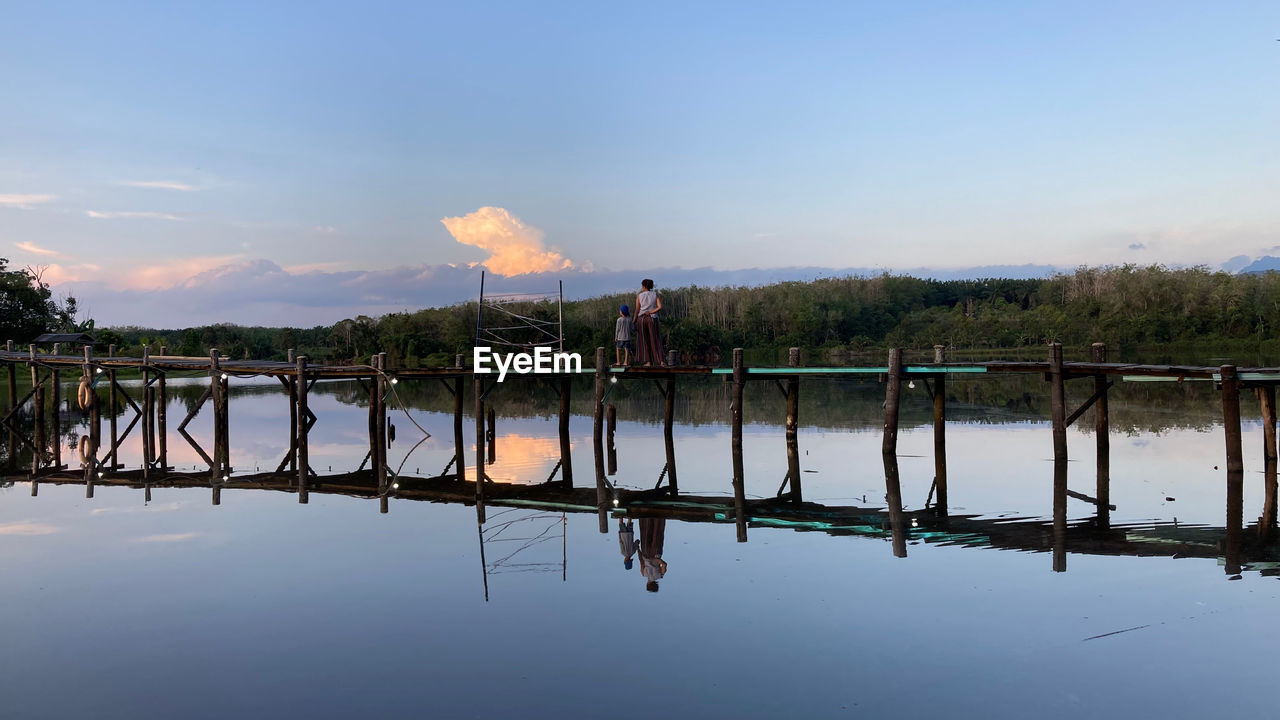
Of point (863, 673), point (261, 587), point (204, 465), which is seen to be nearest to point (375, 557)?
point (261, 587)

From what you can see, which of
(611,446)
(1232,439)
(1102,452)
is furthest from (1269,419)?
(611,446)

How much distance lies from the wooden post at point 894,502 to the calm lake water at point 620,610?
19 cm

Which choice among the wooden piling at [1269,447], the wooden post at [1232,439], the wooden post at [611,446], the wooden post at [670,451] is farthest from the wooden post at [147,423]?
the wooden piling at [1269,447]

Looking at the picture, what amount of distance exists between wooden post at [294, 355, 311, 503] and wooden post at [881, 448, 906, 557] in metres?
10.5

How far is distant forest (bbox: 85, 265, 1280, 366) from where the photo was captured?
6669cm

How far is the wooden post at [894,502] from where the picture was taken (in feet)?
42.8

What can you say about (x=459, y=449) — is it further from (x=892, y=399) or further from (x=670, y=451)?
(x=892, y=399)

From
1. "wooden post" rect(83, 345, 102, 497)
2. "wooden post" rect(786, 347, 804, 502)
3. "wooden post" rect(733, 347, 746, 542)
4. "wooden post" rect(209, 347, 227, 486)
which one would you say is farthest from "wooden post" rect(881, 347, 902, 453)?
"wooden post" rect(83, 345, 102, 497)

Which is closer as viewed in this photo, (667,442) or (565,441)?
(667,442)

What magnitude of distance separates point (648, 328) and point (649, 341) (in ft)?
1.05

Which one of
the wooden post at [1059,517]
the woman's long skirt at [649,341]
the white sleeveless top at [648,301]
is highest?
the white sleeveless top at [648,301]

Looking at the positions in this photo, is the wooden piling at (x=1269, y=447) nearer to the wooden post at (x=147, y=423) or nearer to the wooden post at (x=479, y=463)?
the wooden post at (x=479, y=463)

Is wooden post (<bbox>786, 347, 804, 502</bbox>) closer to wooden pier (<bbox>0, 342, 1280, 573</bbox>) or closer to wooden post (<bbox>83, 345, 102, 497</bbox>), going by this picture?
wooden pier (<bbox>0, 342, 1280, 573</bbox>)

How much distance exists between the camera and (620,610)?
10.5 m
